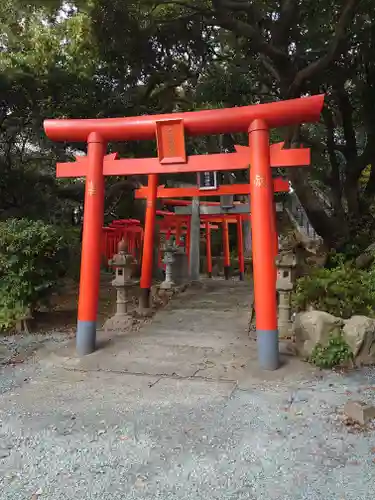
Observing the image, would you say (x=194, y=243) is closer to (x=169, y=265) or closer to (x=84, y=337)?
(x=169, y=265)

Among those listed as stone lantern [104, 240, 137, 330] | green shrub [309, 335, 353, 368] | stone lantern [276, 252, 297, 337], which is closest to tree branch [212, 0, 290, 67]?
stone lantern [276, 252, 297, 337]

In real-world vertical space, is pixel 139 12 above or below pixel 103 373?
above

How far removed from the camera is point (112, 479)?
2939 millimetres

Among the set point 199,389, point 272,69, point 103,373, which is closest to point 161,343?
point 103,373

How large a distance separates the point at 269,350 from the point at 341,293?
125cm

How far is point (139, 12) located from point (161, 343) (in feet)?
21.0

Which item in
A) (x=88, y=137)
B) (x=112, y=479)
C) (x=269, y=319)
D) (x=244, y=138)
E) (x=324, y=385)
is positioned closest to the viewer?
(x=112, y=479)

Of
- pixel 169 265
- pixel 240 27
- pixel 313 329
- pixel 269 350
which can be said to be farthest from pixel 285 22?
pixel 269 350

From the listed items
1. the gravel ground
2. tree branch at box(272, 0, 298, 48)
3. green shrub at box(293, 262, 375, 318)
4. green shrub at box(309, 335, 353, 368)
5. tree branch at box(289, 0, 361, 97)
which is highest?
tree branch at box(272, 0, 298, 48)

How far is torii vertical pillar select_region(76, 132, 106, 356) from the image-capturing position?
5.84m

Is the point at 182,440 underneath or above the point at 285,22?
underneath

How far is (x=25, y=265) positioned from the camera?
6.86 m

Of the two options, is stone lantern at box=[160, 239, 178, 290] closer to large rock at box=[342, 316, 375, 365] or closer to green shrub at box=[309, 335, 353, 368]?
green shrub at box=[309, 335, 353, 368]

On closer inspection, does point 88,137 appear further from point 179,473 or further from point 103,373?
point 179,473
